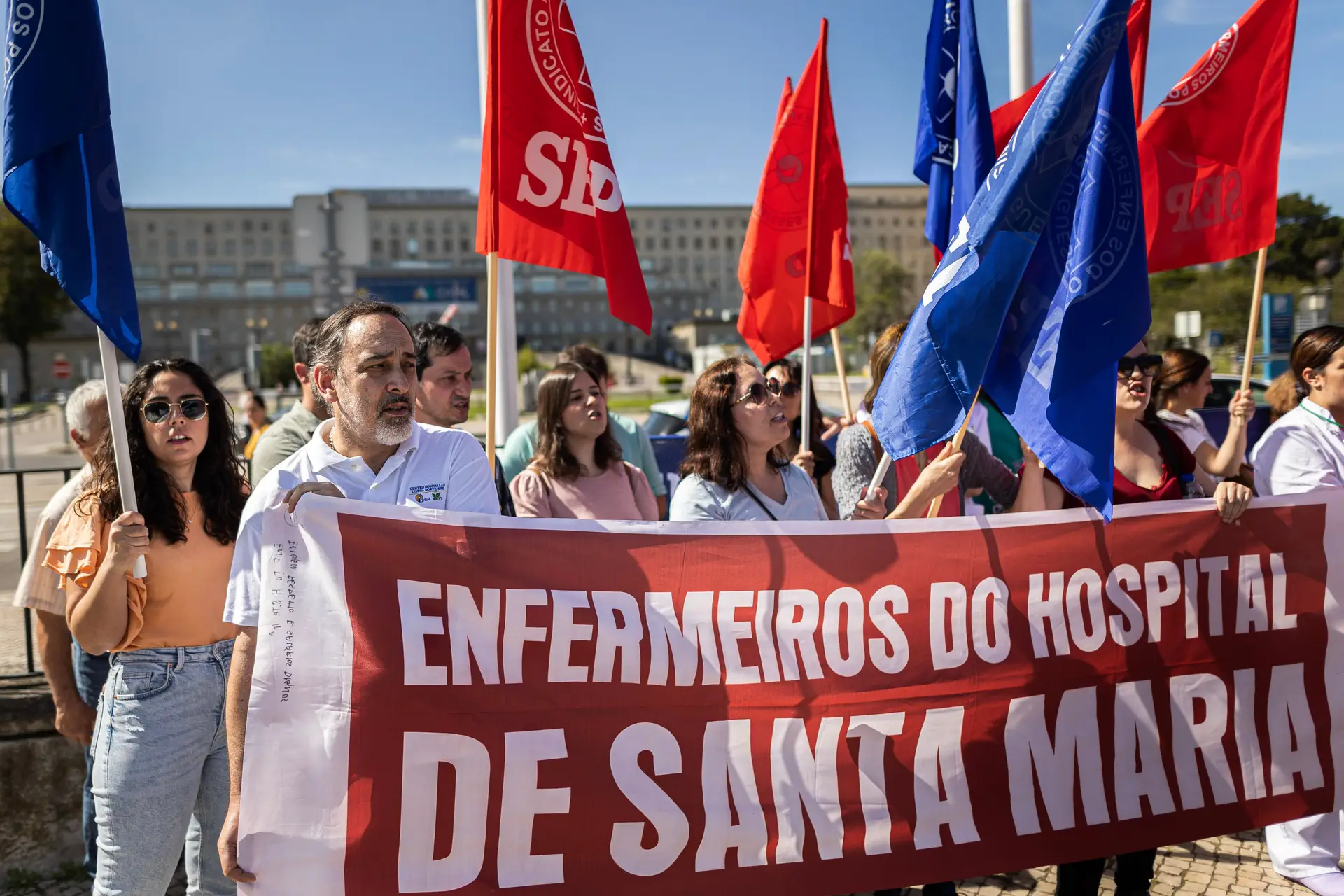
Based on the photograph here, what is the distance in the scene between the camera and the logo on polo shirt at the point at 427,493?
265 cm

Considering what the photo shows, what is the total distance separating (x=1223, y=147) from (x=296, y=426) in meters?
3.77

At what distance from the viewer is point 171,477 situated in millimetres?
2914

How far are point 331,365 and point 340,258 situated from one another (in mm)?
9820

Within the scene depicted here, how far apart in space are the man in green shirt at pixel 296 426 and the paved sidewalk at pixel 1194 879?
1.67 metres

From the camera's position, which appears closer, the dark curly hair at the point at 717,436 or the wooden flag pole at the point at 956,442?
the wooden flag pole at the point at 956,442

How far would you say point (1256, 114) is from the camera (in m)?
4.31

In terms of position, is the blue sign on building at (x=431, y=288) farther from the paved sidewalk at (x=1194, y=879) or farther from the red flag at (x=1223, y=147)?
the paved sidewalk at (x=1194, y=879)

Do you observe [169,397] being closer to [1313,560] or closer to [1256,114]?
[1313,560]

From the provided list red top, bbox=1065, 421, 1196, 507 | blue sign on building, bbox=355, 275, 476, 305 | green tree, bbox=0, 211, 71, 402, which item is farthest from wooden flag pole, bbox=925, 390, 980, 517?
blue sign on building, bbox=355, 275, 476, 305

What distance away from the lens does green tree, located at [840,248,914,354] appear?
8856cm

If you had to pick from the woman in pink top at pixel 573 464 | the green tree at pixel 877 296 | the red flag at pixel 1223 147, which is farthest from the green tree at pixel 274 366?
the red flag at pixel 1223 147

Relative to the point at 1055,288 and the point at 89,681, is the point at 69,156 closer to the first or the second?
the point at 89,681

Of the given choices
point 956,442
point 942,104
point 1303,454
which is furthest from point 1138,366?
point 942,104

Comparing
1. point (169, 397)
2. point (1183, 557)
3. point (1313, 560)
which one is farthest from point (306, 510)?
point (1313, 560)
